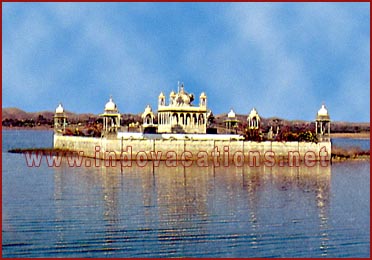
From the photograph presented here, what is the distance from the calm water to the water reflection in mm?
44

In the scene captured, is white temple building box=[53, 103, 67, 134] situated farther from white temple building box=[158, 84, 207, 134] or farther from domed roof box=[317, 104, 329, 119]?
domed roof box=[317, 104, 329, 119]

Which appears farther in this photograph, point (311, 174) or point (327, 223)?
point (311, 174)

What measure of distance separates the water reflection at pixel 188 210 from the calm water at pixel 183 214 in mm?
44

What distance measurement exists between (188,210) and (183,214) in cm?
127

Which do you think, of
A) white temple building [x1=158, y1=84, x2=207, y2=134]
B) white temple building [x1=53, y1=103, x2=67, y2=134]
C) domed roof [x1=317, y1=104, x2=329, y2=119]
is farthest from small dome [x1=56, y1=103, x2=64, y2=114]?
domed roof [x1=317, y1=104, x2=329, y2=119]

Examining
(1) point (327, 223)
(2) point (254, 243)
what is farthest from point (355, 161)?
(2) point (254, 243)

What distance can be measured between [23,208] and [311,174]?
28.8 m

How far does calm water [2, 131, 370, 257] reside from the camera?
28.5 metres

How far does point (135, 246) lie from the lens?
28.8m

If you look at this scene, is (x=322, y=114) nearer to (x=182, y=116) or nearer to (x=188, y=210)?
(x=182, y=116)

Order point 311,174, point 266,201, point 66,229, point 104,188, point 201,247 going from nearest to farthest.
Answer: point 201,247 → point 66,229 → point 266,201 → point 104,188 → point 311,174

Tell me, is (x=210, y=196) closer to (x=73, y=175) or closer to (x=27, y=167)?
(x=73, y=175)

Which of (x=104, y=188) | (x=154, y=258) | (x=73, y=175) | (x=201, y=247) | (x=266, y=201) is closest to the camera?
(x=154, y=258)

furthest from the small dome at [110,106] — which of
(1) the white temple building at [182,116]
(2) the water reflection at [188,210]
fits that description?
(2) the water reflection at [188,210]
